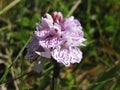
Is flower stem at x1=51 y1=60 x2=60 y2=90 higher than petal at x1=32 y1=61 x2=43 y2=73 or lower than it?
lower

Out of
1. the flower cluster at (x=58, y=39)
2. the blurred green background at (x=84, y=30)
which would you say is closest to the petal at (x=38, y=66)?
the flower cluster at (x=58, y=39)

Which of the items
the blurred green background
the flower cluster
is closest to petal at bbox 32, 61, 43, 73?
the flower cluster

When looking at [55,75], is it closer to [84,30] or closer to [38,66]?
[38,66]

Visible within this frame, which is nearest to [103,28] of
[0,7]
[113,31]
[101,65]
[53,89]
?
[113,31]

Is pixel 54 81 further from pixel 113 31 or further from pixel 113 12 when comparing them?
pixel 113 12

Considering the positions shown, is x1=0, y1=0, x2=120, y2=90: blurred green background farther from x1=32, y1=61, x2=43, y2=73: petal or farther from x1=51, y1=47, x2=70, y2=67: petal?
x1=51, y1=47, x2=70, y2=67: petal

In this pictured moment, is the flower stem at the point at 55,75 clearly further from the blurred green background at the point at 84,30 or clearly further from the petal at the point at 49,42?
the blurred green background at the point at 84,30
